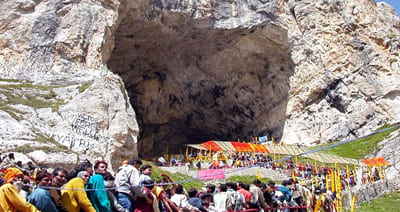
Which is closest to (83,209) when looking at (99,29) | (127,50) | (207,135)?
(99,29)

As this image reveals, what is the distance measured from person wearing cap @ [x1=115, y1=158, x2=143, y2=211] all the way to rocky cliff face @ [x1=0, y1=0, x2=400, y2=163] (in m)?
11.4

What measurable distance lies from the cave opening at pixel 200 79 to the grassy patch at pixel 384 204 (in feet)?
46.4

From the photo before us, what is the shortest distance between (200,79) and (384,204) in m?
19.1

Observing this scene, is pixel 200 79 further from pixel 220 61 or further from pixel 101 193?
pixel 101 193

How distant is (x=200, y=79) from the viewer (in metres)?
31.5

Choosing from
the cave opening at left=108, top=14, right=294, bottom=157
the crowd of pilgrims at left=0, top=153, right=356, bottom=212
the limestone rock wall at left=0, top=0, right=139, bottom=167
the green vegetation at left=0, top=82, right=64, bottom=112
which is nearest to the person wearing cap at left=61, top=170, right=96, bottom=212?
the crowd of pilgrims at left=0, top=153, right=356, bottom=212

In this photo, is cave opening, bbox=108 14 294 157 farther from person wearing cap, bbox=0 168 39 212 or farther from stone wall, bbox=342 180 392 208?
person wearing cap, bbox=0 168 39 212

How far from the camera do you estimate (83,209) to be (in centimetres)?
479

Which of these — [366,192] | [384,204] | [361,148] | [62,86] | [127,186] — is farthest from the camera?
[361,148]

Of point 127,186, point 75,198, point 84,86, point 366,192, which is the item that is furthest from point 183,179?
point 75,198

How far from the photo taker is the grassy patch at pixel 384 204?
1355cm

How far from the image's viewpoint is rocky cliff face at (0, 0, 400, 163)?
1884 cm

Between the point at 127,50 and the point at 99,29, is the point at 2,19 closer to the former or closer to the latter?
the point at 99,29

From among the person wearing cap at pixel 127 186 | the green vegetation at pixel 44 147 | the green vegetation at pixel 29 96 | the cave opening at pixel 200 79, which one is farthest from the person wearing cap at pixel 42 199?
the cave opening at pixel 200 79
